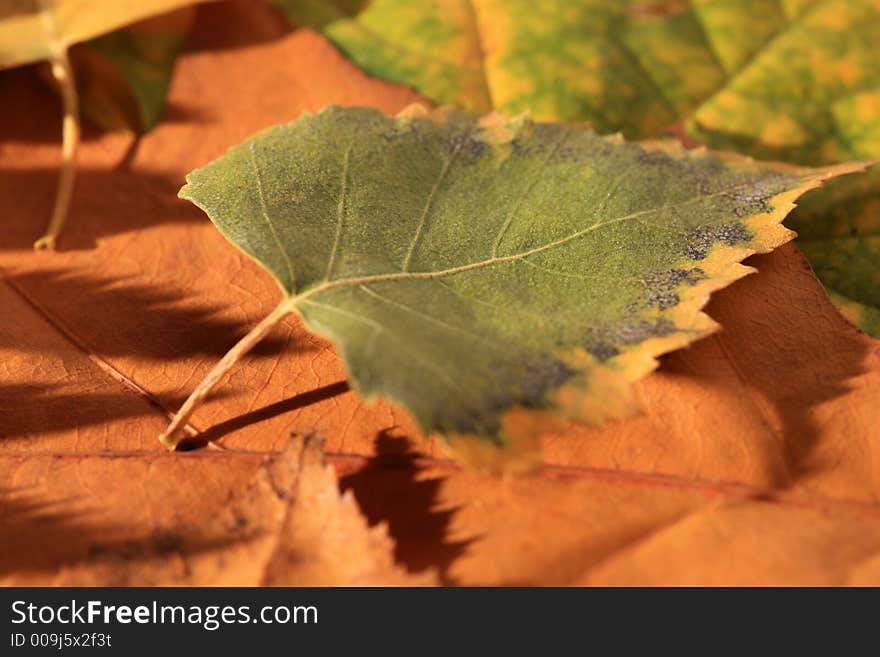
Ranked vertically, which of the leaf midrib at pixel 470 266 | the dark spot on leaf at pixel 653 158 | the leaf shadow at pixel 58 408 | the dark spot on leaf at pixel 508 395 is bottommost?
the dark spot on leaf at pixel 508 395

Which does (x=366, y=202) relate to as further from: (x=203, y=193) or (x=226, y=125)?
(x=226, y=125)

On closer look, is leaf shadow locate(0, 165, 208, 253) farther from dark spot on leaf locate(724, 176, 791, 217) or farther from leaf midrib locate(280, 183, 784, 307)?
dark spot on leaf locate(724, 176, 791, 217)

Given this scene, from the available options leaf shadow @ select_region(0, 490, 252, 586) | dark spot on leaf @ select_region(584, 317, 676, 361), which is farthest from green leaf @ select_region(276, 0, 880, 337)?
leaf shadow @ select_region(0, 490, 252, 586)

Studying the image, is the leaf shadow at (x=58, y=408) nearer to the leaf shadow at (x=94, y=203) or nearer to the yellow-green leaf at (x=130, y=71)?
the leaf shadow at (x=94, y=203)

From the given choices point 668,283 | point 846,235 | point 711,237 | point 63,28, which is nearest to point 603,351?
point 668,283

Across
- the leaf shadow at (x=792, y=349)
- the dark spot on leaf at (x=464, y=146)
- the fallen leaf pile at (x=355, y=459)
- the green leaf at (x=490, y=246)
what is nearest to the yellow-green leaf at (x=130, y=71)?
the fallen leaf pile at (x=355, y=459)

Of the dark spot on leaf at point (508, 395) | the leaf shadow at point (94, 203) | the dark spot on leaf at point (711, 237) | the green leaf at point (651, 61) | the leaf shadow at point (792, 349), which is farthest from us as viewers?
the green leaf at point (651, 61)

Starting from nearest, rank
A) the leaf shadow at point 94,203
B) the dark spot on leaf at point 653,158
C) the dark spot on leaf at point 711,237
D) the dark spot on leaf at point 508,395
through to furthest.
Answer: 1. the dark spot on leaf at point 508,395
2. the dark spot on leaf at point 711,237
3. the dark spot on leaf at point 653,158
4. the leaf shadow at point 94,203
